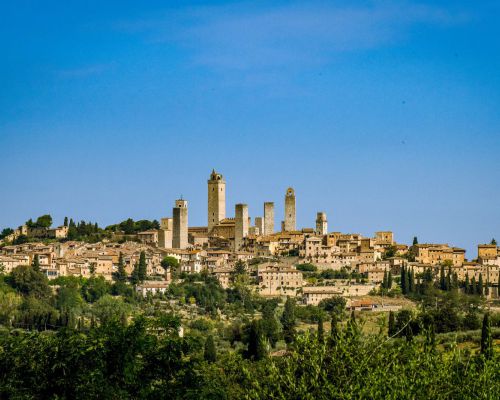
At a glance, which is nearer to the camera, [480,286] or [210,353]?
[210,353]

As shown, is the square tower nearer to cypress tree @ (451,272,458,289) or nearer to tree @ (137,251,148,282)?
tree @ (137,251,148,282)

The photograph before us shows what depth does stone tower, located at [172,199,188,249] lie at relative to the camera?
75.8m

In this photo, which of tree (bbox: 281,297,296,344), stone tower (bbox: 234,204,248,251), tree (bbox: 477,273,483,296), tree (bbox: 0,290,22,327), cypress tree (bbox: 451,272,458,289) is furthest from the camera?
stone tower (bbox: 234,204,248,251)

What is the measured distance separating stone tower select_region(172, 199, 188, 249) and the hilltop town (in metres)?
0.07

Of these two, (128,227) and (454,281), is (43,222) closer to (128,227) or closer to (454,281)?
(128,227)

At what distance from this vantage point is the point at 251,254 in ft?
240

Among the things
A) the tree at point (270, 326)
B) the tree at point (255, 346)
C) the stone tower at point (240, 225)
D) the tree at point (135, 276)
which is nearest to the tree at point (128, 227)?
the stone tower at point (240, 225)

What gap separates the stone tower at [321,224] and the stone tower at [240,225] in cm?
551

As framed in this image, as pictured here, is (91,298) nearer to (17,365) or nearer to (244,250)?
(244,250)

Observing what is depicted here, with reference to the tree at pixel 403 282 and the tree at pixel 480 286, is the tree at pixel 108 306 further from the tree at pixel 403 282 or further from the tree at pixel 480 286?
the tree at pixel 480 286

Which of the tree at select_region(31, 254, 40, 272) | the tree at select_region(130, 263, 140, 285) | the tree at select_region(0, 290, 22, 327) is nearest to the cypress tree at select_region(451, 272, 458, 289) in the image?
the tree at select_region(130, 263, 140, 285)

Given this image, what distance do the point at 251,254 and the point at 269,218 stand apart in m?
9.14

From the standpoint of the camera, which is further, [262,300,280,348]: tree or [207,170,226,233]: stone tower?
[207,170,226,233]: stone tower

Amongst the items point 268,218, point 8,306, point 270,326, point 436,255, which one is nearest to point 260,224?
point 268,218
